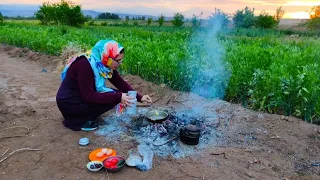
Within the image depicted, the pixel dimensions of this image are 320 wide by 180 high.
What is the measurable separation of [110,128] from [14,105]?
2.04 m

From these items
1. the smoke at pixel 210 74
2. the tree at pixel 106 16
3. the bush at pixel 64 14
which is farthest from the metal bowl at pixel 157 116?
the tree at pixel 106 16

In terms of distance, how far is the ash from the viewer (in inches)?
130

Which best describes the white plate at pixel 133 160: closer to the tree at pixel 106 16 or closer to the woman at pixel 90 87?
the woman at pixel 90 87

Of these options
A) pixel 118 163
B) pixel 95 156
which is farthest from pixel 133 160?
pixel 95 156

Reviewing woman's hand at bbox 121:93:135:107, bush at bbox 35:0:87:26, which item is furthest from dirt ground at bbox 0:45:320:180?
bush at bbox 35:0:87:26

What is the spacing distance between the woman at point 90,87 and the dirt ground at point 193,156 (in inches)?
10.0

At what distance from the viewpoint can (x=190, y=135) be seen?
327 centimetres

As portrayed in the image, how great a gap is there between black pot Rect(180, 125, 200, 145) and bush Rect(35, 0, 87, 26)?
1376 inches

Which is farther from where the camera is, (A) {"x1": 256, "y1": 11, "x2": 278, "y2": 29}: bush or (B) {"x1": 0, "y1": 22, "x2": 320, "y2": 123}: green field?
(A) {"x1": 256, "y1": 11, "x2": 278, "y2": 29}: bush

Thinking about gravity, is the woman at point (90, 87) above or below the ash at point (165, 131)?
above

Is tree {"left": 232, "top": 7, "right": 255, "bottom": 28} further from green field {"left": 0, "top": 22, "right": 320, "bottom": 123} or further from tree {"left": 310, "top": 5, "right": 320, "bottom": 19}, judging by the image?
tree {"left": 310, "top": 5, "right": 320, "bottom": 19}

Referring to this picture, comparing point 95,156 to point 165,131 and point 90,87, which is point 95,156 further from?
point 165,131

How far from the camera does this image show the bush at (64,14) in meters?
35.2

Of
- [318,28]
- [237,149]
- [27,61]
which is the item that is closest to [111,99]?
[237,149]
